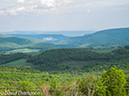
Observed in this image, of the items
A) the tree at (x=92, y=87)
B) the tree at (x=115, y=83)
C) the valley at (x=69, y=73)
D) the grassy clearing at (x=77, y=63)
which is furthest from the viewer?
the grassy clearing at (x=77, y=63)

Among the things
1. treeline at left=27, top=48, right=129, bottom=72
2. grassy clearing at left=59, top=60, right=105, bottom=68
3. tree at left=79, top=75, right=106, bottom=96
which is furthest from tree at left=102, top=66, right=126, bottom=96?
grassy clearing at left=59, top=60, right=105, bottom=68

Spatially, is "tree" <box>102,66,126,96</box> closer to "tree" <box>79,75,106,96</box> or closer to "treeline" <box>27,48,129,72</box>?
"tree" <box>79,75,106,96</box>

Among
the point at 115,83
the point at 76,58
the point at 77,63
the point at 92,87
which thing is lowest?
the point at 77,63

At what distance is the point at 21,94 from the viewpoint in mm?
39875

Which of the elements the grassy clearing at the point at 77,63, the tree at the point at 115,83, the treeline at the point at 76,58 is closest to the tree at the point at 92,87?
the tree at the point at 115,83

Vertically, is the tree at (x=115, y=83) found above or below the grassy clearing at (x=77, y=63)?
above

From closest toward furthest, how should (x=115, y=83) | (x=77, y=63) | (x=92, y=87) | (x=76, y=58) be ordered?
(x=92, y=87)
(x=115, y=83)
(x=77, y=63)
(x=76, y=58)

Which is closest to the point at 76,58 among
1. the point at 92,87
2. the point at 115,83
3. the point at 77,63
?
the point at 77,63

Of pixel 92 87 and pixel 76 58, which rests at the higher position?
pixel 92 87

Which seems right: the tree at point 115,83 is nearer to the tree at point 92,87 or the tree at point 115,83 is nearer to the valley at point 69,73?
the valley at point 69,73

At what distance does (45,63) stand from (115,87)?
99369mm

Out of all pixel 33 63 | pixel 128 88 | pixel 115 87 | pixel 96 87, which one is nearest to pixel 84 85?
pixel 96 87

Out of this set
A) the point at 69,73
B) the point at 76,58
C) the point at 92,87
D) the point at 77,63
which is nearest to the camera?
the point at 92,87

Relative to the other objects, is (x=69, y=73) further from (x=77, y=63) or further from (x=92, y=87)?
(x=92, y=87)
